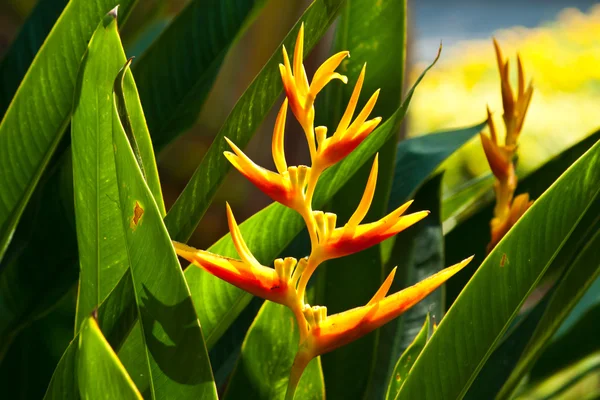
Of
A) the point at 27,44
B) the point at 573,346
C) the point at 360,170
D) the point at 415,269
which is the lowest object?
the point at 573,346

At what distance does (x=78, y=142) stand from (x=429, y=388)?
267 mm

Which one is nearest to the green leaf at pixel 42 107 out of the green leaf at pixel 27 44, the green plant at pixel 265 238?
the green plant at pixel 265 238

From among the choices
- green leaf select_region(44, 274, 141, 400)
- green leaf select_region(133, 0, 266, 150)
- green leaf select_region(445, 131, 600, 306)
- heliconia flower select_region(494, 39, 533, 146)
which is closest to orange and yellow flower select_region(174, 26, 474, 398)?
green leaf select_region(44, 274, 141, 400)

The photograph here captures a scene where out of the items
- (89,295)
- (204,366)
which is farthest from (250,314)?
(204,366)

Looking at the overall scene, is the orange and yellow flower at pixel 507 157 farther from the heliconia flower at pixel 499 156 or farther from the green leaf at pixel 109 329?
the green leaf at pixel 109 329

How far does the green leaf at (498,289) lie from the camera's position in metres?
0.41

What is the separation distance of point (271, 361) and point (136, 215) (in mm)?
229

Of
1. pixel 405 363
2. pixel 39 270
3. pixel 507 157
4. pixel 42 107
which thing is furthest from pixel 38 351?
pixel 507 157

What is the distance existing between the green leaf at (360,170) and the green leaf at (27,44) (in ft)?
1.01

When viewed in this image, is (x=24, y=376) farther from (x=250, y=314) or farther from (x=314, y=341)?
(x=314, y=341)

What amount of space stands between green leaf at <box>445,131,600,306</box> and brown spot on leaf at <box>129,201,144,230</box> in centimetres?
50

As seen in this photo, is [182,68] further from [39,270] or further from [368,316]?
[368,316]

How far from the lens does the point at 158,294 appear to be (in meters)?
0.36

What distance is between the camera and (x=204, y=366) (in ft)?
1.22
